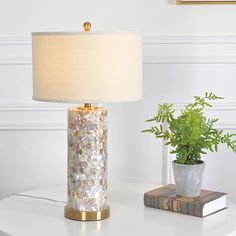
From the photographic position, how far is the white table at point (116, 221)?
1.40 metres

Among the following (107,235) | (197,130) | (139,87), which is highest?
(139,87)

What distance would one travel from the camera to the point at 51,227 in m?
→ 1.42

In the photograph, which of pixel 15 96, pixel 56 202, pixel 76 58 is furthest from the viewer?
pixel 15 96

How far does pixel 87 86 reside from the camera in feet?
4.50

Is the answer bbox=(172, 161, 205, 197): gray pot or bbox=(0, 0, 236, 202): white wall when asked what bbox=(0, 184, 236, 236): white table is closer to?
bbox=(172, 161, 205, 197): gray pot

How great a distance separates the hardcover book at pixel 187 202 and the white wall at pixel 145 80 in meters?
0.51

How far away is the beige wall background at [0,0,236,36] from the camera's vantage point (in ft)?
6.63

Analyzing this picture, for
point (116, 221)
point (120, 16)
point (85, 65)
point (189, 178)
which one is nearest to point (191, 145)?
point (189, 178)

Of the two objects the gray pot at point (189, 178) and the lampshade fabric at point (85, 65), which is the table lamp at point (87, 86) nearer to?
the lampshade fabric at point (85, 65)

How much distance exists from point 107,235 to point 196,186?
1.04ft

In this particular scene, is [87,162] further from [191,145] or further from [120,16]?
[120,16]

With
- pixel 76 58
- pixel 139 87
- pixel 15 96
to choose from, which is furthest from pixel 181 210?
pixel 15 96

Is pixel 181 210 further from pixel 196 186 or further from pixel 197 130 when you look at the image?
pixel 197 130

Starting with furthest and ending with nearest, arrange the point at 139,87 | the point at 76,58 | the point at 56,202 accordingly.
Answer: the point at 56,202
the point at 139,87
the point at 76,58
